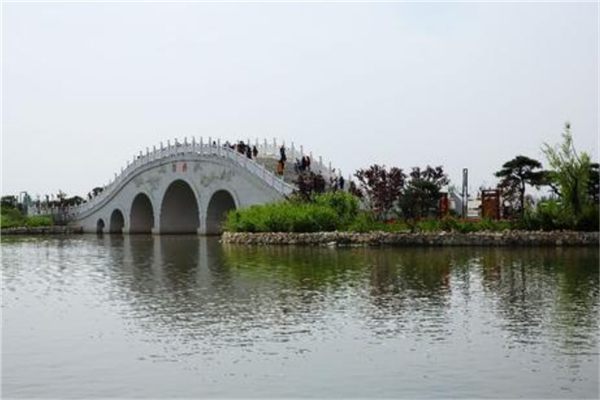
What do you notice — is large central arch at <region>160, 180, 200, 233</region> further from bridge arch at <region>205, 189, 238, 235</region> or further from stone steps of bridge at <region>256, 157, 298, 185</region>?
stone steps of bridge at <region>256, 157, 298, 185</region>

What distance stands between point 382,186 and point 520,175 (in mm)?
5225

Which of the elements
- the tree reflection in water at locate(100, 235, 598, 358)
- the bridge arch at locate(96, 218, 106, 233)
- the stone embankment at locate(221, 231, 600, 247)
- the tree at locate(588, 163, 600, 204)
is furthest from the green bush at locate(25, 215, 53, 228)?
the tree at locate(588, 163, 600, 204)

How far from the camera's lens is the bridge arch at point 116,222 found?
59.6 meters

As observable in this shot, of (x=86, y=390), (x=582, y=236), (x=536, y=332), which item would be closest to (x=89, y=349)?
(x=86, y=390)

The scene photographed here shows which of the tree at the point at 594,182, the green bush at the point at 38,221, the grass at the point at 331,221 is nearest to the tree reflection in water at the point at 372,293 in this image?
the grass at the point at 331,221

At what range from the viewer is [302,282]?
15.8 m

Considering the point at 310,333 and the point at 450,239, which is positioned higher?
the point at 450,239

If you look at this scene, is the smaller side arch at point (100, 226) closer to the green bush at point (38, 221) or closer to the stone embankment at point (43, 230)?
the stone embankment at point (43, 230)

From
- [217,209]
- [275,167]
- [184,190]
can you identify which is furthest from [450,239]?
[184,190]

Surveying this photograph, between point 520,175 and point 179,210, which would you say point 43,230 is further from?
point 520,175

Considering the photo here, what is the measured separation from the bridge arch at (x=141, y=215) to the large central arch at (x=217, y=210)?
10198 mm

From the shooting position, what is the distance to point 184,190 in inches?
2092

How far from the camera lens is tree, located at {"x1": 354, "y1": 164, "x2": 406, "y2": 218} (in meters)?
29.3

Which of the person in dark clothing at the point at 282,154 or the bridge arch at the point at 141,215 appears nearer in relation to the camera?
the person in dark clothing at the point at 282,154
